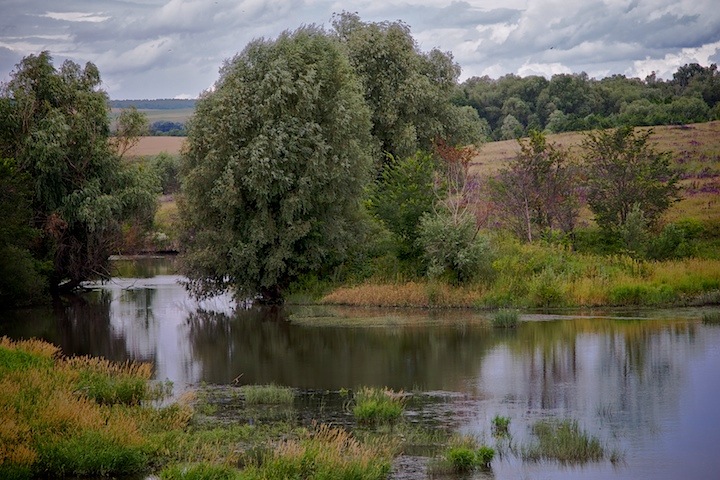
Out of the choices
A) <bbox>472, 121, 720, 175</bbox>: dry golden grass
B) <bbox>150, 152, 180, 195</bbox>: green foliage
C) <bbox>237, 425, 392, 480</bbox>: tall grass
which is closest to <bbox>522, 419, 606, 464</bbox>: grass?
<bbox>237, 425, 392, 480</bbox>: tall grass

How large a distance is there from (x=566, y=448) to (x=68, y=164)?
33.8 m

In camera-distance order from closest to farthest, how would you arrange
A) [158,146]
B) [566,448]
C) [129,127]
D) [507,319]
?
[566,448]
[507,319]
[129,127]
[158,146]

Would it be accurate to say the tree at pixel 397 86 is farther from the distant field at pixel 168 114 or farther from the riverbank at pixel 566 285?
the distant field at pixel 168 114

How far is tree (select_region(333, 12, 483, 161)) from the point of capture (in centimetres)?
4931

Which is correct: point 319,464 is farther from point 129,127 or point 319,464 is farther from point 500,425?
point 129,127

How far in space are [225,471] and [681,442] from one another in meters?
8.74

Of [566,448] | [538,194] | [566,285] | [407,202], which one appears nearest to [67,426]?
[566,448]

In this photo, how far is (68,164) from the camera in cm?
4553

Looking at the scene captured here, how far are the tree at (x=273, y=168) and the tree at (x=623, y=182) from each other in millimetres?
11999

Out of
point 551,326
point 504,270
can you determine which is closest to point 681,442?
point 551,326

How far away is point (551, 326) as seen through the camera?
33312 mm

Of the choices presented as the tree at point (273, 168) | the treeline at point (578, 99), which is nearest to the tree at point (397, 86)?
the tree at point (273, 168)

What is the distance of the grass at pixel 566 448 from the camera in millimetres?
17391

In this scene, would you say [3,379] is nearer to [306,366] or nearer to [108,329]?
[306,366]
